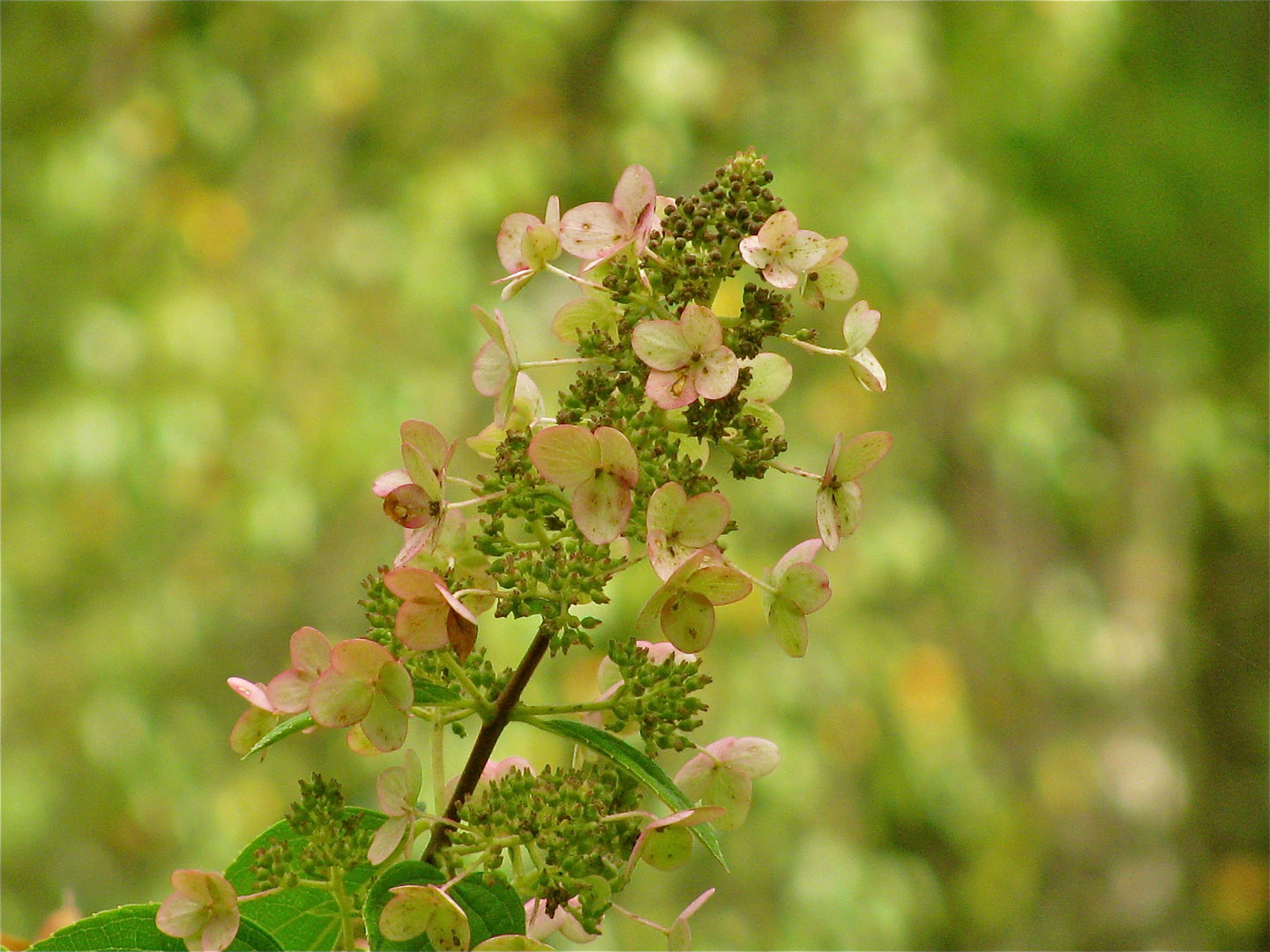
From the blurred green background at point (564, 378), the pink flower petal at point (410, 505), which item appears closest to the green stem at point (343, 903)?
A: the pink flower petal at point (410, 505)

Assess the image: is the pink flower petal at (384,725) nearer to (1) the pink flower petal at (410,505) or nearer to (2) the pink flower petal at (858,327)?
(1) the pink flower petal at (410,505)

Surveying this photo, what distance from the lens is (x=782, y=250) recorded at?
0.40 meters

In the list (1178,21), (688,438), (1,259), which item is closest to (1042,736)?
(1178,21)

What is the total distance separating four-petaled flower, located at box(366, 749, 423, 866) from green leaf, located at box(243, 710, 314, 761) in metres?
0.04

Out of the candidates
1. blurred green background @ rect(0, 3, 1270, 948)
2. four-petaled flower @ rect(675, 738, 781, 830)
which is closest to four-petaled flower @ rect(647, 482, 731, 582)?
four-petaled flower @ rect(675, 738, 781, 830)

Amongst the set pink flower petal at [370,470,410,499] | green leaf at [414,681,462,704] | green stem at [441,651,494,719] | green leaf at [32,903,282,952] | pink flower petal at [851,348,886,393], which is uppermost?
pink flower petal at [851,348,886,393]

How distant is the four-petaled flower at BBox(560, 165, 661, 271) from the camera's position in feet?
1.37

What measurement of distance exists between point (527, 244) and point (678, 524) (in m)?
0.13

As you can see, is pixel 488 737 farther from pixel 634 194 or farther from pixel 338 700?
pixel 634 194

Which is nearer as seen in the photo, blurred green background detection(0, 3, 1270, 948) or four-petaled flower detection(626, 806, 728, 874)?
four-petaled flower detection(626, 806, 728, 874)

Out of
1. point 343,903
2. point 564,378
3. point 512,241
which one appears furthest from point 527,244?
point 564,378

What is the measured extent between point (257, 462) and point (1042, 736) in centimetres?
193

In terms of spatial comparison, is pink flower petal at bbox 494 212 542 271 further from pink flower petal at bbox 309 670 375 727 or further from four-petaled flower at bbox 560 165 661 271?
pink flower petal at bbox 309 670 375 727

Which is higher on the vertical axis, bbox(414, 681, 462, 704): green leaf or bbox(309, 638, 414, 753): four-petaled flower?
bbox(414, 681, 462, 704): green leaf
